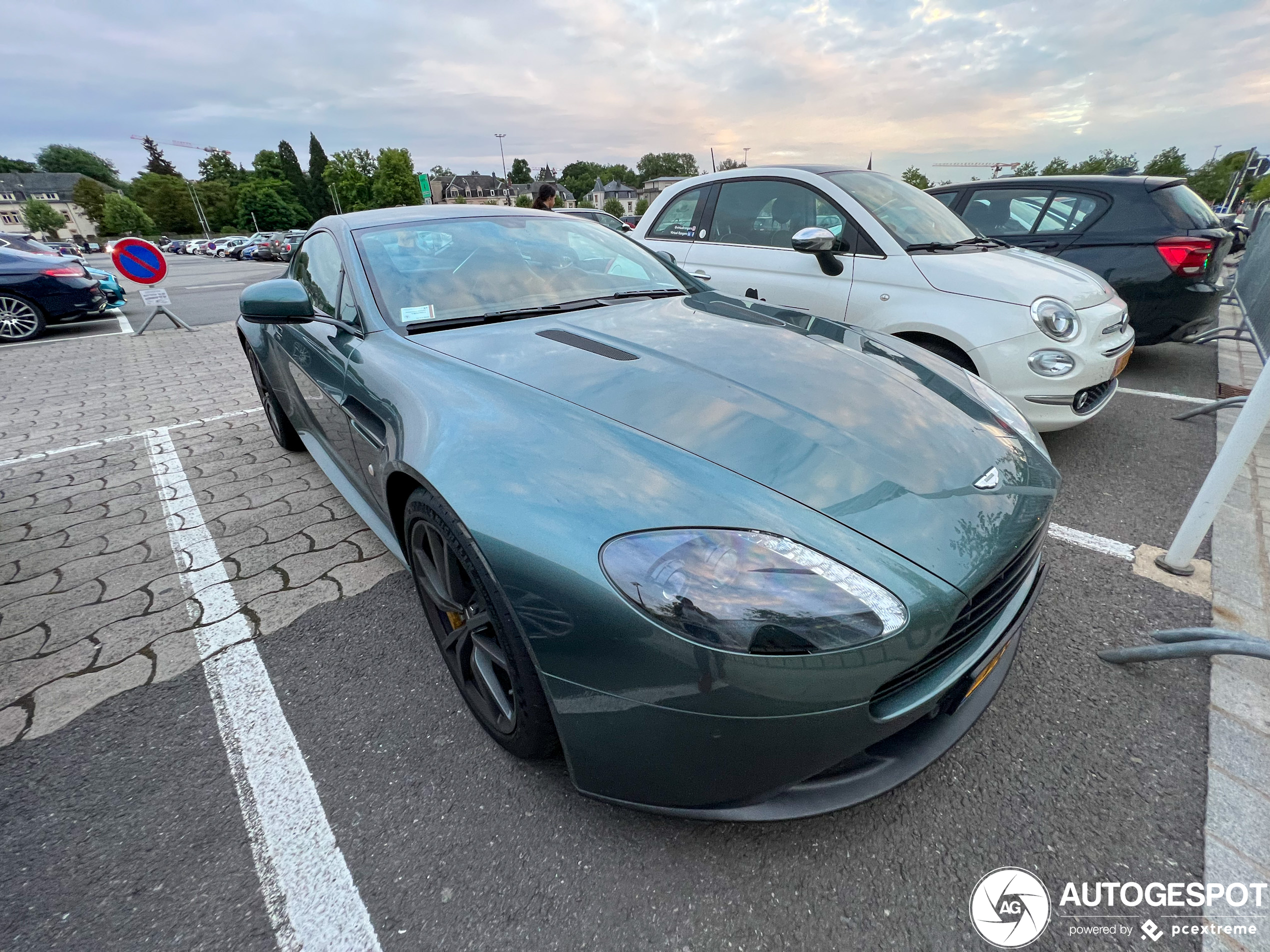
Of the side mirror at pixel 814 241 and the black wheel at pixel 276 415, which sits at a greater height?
the side mirror at pixel 814 241

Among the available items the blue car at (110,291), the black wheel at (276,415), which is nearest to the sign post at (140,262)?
the blue car at (110,291)

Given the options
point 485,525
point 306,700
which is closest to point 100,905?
point 306,700

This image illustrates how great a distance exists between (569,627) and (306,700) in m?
1.23

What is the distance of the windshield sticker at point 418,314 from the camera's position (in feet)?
6.75

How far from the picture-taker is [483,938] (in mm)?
1229

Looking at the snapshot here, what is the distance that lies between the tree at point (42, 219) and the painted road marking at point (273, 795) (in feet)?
354

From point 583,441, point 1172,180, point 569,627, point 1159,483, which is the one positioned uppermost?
point 1172,180

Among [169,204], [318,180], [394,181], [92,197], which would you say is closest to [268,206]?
[318,180]

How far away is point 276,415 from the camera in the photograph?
12.0ft

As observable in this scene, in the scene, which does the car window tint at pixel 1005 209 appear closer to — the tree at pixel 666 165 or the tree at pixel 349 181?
the tree at pixel 349 181

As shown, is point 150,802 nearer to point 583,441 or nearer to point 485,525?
point 485,525

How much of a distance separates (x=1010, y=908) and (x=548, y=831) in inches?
41.8

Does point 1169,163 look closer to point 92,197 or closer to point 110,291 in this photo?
A: point 110,291

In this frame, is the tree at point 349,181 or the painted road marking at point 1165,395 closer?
the painted road marking at point 1165,395
